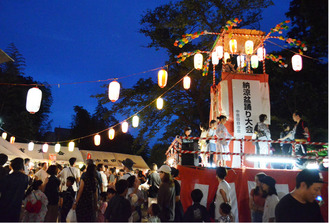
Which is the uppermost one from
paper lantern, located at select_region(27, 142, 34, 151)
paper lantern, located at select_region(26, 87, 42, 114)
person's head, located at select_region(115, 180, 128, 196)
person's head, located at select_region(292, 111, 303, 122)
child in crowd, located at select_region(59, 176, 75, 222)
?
paper lantern, located at select_region(26, 87, 42, 114)

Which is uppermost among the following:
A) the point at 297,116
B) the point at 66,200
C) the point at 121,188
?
the point at 297,116

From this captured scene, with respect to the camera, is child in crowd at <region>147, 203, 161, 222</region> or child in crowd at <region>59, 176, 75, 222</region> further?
child in crowd at <region>59, 176, 75, 222</region>

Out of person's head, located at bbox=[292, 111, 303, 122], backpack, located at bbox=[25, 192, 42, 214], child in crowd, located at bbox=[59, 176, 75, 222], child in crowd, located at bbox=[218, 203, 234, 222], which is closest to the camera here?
child in crowd, located at bbox=[218, 203, 234, 222]

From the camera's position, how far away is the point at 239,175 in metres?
8.43

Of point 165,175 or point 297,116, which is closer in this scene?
point 165,175

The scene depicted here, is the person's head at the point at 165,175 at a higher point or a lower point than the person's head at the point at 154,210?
higher

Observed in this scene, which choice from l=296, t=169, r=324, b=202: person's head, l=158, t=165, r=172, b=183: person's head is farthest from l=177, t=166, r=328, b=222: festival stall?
l=296, t=169, r=324, b=202: person's head

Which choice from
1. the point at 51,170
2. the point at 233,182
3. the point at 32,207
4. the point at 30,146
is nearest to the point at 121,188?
the point at 32,207

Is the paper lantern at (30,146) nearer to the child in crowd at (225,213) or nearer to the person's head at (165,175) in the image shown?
the person's head at (165,175)

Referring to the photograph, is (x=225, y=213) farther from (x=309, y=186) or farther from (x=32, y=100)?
(x=32, y=100)

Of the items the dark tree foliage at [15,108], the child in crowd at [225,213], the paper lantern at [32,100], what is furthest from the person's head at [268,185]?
the dark tree foliage at [15,108]

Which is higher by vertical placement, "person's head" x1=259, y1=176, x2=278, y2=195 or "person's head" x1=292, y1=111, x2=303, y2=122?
"person's head" x1=292, y1=111, x2=303, y2=122

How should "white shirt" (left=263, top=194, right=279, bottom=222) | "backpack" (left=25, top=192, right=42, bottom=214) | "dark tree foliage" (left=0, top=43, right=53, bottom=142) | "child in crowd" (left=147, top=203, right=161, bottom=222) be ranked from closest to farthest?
"white shirt" (left=263, top=194, right=279, bottom=222)
"child in crowd" (left=147, top=203, right=161, bottom=222)
"backpack" (left=25, top=192, right=42, bottom=214)
"dark tree foliage" (left=0, top=43, right=53, bottom=142)

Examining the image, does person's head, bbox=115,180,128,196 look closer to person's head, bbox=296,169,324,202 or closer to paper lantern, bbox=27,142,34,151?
person's head, bbox=296,169,324,202
